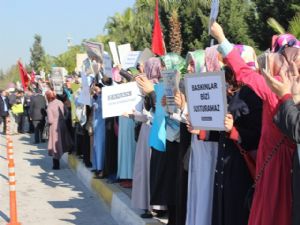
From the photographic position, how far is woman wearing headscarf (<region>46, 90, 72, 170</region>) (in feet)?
37.5

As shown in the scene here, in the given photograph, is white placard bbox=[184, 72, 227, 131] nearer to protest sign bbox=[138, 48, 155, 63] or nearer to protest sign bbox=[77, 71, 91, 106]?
protest sign bbox=[138, 48, 155, 63]

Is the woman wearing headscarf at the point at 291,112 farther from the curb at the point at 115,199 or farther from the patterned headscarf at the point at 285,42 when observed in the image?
the curb at the point at 115,199

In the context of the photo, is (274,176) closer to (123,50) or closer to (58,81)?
(123,50)

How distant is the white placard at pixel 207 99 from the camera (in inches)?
139

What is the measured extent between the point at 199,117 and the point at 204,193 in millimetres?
834

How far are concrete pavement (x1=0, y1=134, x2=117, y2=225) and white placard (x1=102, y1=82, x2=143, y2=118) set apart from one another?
153cm

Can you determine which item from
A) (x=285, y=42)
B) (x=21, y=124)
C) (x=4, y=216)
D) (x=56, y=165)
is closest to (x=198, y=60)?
(x=285, y=42)

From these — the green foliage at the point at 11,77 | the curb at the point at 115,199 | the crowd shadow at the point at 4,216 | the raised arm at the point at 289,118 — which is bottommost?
the crowd shadow at the point at 4,216

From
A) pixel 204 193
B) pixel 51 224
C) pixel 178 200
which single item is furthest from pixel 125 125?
pixel 204 193

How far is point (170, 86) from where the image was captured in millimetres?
4684

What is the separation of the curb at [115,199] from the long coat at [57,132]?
0.95 meters

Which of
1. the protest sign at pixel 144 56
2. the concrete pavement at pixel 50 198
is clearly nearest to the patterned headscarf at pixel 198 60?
the concrete pavement at pixel 50 198

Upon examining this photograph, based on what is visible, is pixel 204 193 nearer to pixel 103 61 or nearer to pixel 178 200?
pixel 178 200

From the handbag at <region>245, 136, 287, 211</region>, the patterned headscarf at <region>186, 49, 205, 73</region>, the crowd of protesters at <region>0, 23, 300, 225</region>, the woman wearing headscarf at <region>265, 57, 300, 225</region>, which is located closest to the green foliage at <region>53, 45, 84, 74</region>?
the crowd of protesters at <region>0, 23, 300, 225</region>
